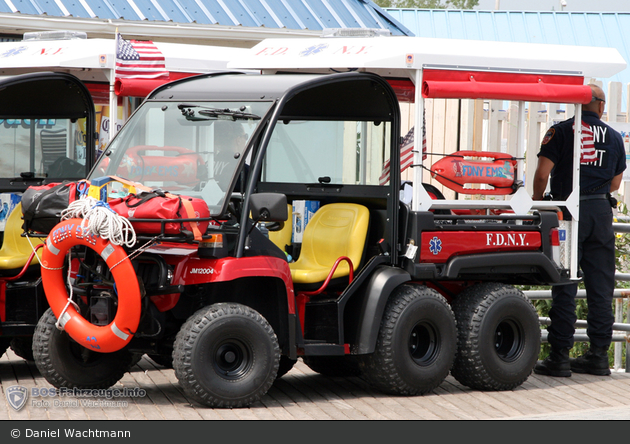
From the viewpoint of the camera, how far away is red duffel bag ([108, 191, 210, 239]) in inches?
220

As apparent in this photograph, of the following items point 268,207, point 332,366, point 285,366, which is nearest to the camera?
point 268,207

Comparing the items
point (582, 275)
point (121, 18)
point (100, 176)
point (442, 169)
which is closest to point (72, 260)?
point (100, 176)

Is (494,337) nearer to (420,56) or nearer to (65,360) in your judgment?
(420,56)

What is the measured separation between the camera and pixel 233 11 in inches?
501

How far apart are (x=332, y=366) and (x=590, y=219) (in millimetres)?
2399

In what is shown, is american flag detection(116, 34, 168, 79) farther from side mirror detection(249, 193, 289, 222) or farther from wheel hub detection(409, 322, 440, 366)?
wheel hub detection(409, 322, 440, 366)

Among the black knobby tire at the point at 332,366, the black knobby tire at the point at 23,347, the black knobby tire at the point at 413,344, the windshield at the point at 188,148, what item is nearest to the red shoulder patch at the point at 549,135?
the black knobby tire at the point at 413,344

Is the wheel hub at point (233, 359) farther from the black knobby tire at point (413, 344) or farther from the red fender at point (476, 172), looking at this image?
the red fender at point (476, 172)

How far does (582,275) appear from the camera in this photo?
761 cm

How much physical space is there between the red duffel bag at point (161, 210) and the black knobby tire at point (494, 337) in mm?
2205

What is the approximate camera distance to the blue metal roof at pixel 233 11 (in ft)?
38.2

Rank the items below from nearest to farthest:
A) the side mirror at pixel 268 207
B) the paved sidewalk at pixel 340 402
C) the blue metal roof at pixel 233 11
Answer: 1. the side mirror at pixel 268 207
2. the paved sidewalk at pixel 340 402
3. the blue metal roof at pixel 233 11

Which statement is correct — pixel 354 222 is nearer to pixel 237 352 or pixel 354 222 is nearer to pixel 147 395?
pixel 237 352

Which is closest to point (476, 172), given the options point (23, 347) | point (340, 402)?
point (340, 402)
